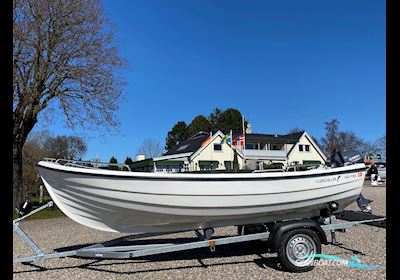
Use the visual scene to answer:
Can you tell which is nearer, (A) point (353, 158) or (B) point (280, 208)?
(B) point (280, 208)

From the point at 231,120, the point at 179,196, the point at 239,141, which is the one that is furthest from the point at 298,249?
the point at 231,120

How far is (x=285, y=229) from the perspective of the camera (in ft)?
14.4

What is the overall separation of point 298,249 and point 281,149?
3450 centimetres

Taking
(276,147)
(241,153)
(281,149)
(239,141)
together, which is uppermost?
(239,141)

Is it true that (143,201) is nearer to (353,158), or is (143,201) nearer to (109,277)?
(109,277)

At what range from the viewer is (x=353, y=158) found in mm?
5543

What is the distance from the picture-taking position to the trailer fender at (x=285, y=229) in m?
4.36

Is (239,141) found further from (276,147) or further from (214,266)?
(214,266)

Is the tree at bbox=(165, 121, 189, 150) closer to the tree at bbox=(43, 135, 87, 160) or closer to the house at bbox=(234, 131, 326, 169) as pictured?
the tree at bbox=(43, 135, 87, 160)

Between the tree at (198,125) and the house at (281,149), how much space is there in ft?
67.3

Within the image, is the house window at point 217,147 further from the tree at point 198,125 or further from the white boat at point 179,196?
the white boat at point 179,196

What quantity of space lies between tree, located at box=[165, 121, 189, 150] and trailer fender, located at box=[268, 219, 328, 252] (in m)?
57.1

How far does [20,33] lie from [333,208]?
12.5 meters
